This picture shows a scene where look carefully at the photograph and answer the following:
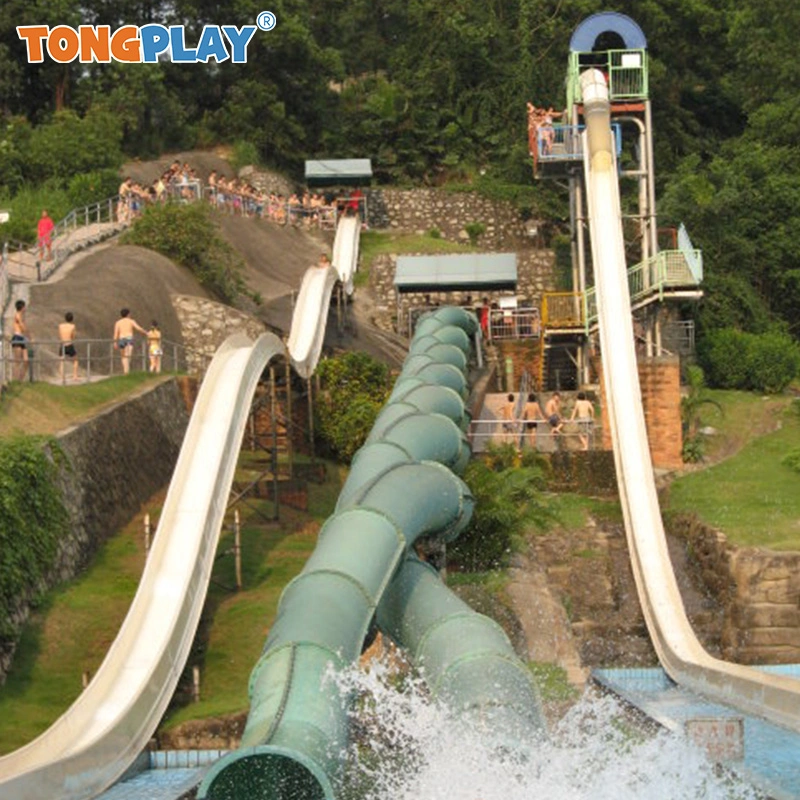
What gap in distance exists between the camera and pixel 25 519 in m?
18.6

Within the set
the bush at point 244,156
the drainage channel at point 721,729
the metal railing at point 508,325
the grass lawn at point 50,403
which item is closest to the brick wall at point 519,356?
the metal railing at point 508,325

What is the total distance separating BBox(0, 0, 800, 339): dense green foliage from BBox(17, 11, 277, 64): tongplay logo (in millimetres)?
468

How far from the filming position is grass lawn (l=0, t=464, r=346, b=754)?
16891 mm

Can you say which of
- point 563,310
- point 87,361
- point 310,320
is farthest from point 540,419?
point 87,361

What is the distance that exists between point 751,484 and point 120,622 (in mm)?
11294

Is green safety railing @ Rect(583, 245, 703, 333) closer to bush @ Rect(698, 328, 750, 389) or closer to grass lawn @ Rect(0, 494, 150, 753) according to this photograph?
bush @ Rect(698, 328, 750, 389)

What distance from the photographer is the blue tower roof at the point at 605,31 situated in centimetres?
3503

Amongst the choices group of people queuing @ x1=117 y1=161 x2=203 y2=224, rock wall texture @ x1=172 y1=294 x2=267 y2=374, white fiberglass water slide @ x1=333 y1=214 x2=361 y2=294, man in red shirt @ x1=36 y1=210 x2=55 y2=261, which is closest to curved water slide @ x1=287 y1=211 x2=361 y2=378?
white fiberglass water slide @ x1=333 y1=214 x2=361 y2=294

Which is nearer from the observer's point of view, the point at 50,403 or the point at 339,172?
the point at 50,403

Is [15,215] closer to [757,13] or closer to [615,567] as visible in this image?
[615,567]

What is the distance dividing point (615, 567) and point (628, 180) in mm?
22174

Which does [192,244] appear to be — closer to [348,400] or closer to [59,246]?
[59,246]

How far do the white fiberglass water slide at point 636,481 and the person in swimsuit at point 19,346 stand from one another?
800cm

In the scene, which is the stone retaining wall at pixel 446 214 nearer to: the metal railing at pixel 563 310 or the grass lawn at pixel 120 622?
the metal railing at pixel 563 310
